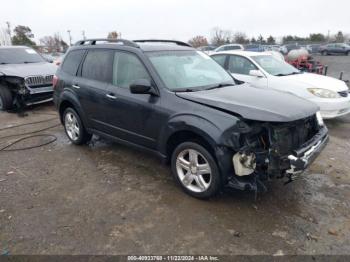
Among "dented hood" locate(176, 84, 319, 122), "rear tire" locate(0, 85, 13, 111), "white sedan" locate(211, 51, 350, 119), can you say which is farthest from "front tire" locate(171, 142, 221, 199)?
"rear tire" locate(0, 85, 13, 111)

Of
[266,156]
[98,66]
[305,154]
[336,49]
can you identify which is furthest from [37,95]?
[336,49]

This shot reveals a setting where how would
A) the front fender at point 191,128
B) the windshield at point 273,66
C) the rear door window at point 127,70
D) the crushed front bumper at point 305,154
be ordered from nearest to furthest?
the crushed front bumper at point 305,154
the front fender at point 191,128
the rear door window at point 127,70
the windshield at point 273,66

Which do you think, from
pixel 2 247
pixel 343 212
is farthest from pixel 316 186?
pixel 2 247

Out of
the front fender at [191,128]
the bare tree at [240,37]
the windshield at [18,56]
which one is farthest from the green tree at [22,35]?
the front fender at [191,128]

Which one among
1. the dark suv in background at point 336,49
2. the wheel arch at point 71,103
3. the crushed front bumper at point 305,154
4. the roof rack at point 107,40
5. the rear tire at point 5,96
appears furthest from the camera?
the dark suv in background at point 336,49

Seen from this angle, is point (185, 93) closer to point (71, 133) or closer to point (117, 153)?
point (117, 153)

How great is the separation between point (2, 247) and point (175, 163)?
79.1 inches

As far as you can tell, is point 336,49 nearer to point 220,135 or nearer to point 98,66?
point 98,66

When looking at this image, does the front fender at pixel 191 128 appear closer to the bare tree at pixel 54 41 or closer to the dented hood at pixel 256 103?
the dented hood at pixel 256 103

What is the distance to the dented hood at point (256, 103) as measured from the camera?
10.7ft

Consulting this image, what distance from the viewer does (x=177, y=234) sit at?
3.12m

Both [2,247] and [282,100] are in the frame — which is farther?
[282,100]

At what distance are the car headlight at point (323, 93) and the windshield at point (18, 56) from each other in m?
8.06

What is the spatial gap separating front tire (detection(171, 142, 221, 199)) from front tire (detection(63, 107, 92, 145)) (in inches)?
92.3
